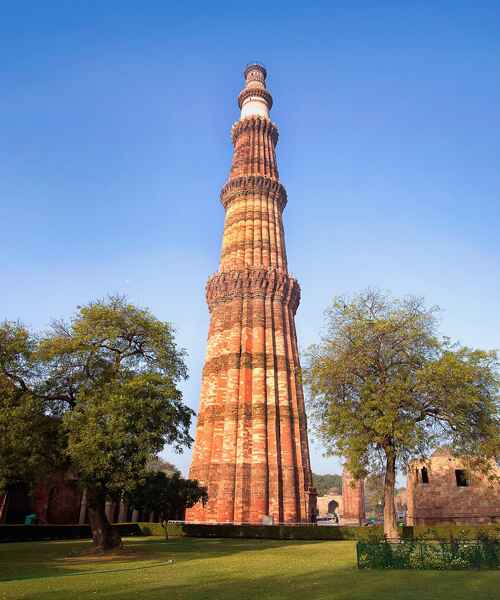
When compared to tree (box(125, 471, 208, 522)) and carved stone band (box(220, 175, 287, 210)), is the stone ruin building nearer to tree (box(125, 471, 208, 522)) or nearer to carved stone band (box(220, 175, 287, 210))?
tree (box(125, 471, 208, 522))

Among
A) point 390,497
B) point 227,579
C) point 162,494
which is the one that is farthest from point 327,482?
point 227,579

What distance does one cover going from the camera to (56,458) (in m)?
20.6

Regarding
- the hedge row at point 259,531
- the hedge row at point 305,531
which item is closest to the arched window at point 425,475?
the hedge row at point 259,531

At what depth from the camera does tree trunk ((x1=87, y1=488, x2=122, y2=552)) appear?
20.7 metres

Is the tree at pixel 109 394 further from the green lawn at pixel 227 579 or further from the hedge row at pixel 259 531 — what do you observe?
the hedge row at pixel 259 531

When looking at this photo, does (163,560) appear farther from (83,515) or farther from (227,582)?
(83,515)

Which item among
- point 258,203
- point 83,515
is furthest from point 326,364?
point 83,515

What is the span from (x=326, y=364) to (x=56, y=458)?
12804 millimetres

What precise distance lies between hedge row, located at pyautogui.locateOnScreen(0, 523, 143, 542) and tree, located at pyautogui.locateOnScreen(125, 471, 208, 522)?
8267 millimetres

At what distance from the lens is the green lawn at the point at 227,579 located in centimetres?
1095

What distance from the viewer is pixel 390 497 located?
22.4 meters

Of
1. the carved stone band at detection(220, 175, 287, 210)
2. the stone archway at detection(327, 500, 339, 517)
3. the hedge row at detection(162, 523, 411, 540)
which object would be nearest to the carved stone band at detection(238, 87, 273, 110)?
the carved stone band at detection(220, 175, 287, 210)

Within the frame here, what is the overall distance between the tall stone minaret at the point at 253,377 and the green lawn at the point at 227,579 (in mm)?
12698

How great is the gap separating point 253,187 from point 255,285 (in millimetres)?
10178
